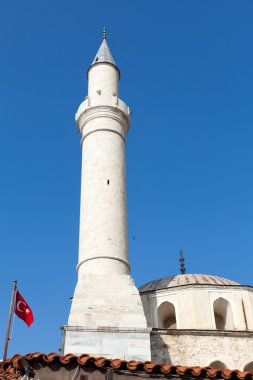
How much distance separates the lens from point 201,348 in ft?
35.2

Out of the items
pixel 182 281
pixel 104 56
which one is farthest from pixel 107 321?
pixel 104 56

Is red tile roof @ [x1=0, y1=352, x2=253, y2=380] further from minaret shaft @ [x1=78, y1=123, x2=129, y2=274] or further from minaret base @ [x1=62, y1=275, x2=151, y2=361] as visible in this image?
minaret shaft @ [x1=78, y1=123, x2=129, y2=274]

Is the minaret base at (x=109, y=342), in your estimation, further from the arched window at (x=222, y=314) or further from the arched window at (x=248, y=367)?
the arched window at (x=222, y=314)

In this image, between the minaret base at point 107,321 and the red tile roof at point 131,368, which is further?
the minaret base at point 107,321

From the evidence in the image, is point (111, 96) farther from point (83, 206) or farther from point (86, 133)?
point (83, 206)

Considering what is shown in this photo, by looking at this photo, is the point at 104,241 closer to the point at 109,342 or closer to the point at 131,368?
the point at 109,342

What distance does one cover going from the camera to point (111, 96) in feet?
44.6

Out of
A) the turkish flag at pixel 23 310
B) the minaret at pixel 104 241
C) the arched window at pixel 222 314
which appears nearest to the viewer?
the minaret at pixel 104 241

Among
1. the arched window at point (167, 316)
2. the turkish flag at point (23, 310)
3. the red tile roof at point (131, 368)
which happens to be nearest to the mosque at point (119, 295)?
the arched window at point (167, 316)

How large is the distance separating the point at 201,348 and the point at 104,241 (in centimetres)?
320

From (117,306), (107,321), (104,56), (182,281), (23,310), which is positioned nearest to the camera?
(107,321)

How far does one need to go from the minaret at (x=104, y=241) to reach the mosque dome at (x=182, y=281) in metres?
2.87

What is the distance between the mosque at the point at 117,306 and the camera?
623 cm

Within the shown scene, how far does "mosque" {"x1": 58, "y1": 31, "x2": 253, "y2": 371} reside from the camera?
9070mm
